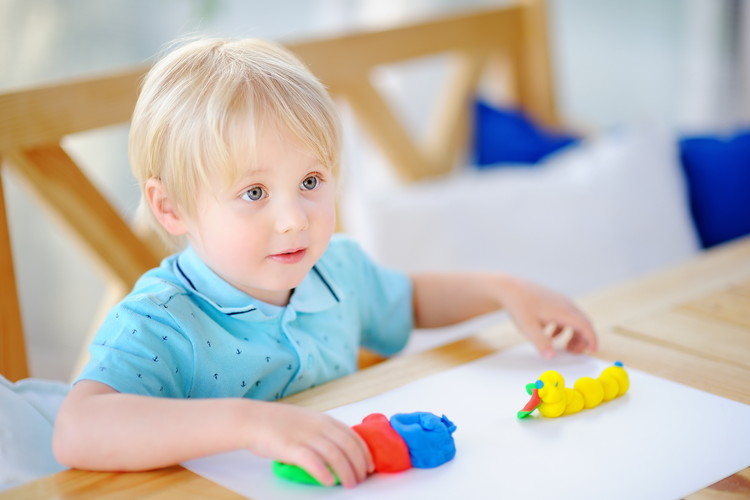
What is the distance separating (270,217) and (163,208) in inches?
5.2

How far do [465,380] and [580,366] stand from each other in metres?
0.13

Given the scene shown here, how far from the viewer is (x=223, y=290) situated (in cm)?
92

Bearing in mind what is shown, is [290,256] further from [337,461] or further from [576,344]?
[576,344]

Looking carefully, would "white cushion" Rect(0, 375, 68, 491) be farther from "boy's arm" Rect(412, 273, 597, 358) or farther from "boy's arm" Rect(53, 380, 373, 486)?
"boy's arm" Rect(412, 273, 597, 358)

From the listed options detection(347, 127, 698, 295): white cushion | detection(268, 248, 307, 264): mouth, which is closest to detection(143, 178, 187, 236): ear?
detection(268, 248, 307, 264): mouth

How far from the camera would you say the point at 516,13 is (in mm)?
2154

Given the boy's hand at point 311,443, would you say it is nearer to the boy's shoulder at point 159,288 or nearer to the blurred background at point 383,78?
the boy's shoulder at point 159,288

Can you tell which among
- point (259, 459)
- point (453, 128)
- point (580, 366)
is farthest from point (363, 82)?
point (259, 459)

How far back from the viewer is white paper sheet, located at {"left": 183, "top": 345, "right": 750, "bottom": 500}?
2.31 feet

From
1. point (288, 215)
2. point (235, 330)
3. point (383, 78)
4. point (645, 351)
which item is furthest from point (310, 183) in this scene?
point (383, 78)

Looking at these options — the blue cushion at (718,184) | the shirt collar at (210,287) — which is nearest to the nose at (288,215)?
the shirt collar at (210,287)

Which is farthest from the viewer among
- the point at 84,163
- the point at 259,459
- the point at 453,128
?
the point at 453,128

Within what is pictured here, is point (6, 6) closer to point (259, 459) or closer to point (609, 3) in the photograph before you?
point (259, 459)

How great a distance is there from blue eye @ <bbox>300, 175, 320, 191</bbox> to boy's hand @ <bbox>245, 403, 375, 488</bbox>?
244mm
